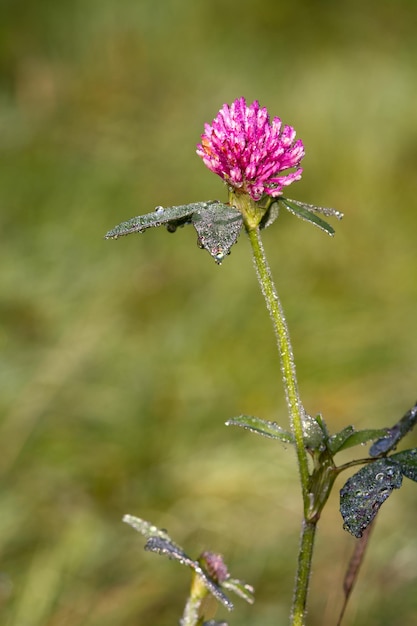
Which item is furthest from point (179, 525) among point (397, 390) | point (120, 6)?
point (120, 6)

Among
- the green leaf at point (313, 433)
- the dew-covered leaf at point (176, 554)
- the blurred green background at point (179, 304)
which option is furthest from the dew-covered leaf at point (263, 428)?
the blurred green background at point (179, 304)

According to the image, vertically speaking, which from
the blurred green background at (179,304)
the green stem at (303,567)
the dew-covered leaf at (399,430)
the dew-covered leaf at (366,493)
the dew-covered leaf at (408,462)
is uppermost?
the blurred green background at (179,304)

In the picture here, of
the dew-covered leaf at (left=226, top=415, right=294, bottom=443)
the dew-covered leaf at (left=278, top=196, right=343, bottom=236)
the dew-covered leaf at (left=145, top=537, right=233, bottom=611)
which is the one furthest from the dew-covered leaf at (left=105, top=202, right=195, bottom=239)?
the dew-covered leaf at (left=145, top=537, right=233, bottom=611)

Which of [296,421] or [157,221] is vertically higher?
[157,221]

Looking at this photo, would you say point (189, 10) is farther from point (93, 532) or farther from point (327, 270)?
point (93, 532)

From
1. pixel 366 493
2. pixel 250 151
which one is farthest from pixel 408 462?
pixel 250 151

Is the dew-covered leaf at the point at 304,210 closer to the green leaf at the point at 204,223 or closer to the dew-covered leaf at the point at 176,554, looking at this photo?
the green leaf at the point at 204,223

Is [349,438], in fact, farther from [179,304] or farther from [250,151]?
[179,304]
